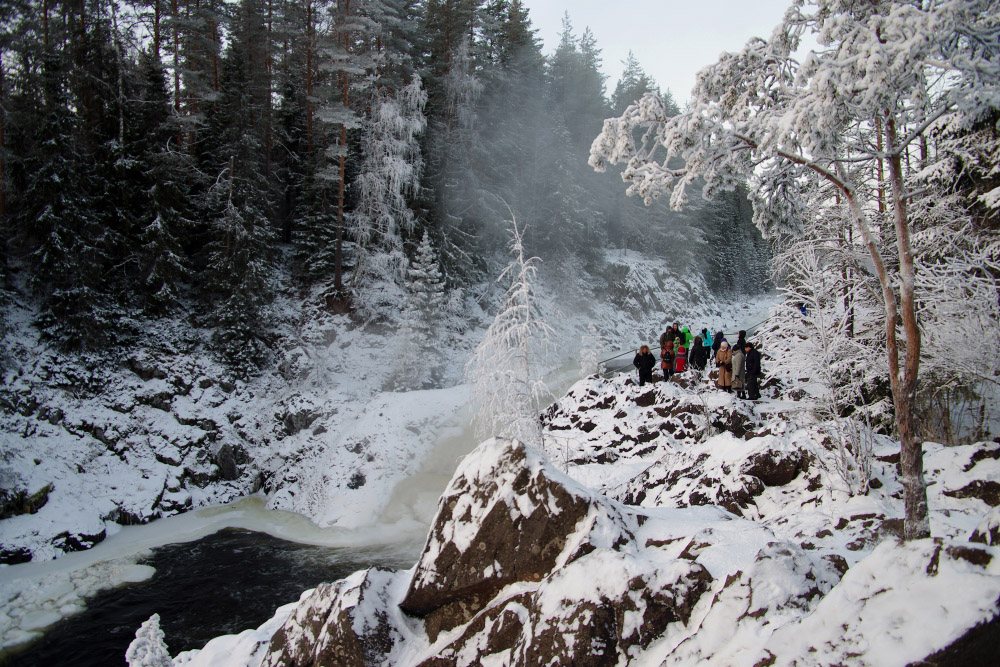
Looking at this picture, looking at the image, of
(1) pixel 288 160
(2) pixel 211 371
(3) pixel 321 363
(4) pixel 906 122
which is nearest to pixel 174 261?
(2) pixel 211 371

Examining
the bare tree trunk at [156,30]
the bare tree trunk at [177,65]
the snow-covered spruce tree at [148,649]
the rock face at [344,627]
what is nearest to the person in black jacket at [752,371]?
the rock face at [344,627]

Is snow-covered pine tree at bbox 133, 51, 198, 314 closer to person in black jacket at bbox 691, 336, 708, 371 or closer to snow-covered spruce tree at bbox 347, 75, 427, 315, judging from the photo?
snow-covered spruce tree at bbox 347, 75, 427, 315

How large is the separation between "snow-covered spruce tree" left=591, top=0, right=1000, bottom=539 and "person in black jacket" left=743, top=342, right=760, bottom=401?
6.27 meters

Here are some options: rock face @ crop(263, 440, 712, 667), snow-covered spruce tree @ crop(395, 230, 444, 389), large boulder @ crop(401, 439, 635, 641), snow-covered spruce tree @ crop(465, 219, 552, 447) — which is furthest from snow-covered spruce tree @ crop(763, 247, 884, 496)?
snow-covered spruce tree @ crop(395, 230, 444, 389)

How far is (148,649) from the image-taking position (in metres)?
5.95

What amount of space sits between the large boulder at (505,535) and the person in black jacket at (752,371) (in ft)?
30.6

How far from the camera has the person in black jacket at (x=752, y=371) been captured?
12.7 meters

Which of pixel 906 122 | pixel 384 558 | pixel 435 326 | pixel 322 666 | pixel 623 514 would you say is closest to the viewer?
pixel 322 666

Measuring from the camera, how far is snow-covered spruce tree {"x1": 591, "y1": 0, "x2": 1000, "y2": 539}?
4.45m

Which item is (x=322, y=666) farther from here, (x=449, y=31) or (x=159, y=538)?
(x=449, y=31)

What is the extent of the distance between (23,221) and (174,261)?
4.36 metres

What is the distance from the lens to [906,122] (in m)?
5.68

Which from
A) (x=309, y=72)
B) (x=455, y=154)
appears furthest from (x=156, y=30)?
(x=455, y=154)

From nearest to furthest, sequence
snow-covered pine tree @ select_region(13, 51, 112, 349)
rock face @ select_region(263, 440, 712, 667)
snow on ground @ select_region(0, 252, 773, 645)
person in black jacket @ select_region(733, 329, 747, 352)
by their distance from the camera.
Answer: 1. rock face @ select_region(263, 440, 712, 667)
2. snow on ground @ select_region(0, 252, 773, 645)
3. person in black jacket @ select_region(733, 329, 747, 352)
4. snow-covered pine tree @ select_region(13, 51, 112, 349)
